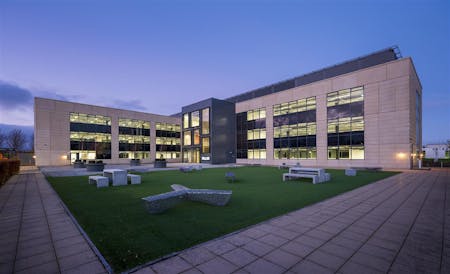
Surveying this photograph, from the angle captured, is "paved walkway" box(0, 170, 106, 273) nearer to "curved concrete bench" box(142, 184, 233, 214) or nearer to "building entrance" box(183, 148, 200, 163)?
"curved concrete bench" box(142, 184, 233, 214)

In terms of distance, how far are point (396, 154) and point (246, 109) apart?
2651 centimetres

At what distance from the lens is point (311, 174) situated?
44.4 ft

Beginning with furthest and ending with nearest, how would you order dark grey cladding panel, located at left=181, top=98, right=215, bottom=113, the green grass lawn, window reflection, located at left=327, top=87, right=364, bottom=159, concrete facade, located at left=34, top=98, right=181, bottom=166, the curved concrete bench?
dark grey cladding panel, located at left=181, top=98, right=215, bottom=113
concrete facade, located at left=34, top=98, right=181, bottom=166
window reflection, located at left=327, top=87, right=364, bottom=159
the curved concrete bench
the green grass lawn

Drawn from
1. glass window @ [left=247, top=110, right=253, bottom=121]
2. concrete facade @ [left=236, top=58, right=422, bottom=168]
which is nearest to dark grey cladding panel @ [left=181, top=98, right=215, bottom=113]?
glass window @ [left=247, top=110, right=253, bottom=121]

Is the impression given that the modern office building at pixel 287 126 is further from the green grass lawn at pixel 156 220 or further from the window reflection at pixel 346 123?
the green grass lawn at pixel 156 220

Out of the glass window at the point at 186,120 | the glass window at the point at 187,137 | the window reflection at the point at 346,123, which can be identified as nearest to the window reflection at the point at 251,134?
the glass window at the point at 187,137

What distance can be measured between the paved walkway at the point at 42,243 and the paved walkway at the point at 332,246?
150 centimetres

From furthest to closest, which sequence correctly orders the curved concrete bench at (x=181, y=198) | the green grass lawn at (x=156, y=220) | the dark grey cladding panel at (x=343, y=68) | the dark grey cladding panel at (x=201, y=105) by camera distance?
the dark grey cladding panel at (x=201, y=105)
the dark grey cladding panel at (x=343, y=68)
the curved concrete bench at (x=181, y=198)
the green grass lawn at (x=156, y=220)

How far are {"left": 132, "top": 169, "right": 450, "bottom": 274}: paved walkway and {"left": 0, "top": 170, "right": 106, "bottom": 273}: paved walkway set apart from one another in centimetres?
150

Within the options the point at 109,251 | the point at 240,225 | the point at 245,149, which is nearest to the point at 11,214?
the point at 109,251

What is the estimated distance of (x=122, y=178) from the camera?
12227 millimetres

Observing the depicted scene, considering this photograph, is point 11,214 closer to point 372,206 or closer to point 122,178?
point 122,178

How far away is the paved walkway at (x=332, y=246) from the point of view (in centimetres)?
329

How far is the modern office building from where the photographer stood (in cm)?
2531
